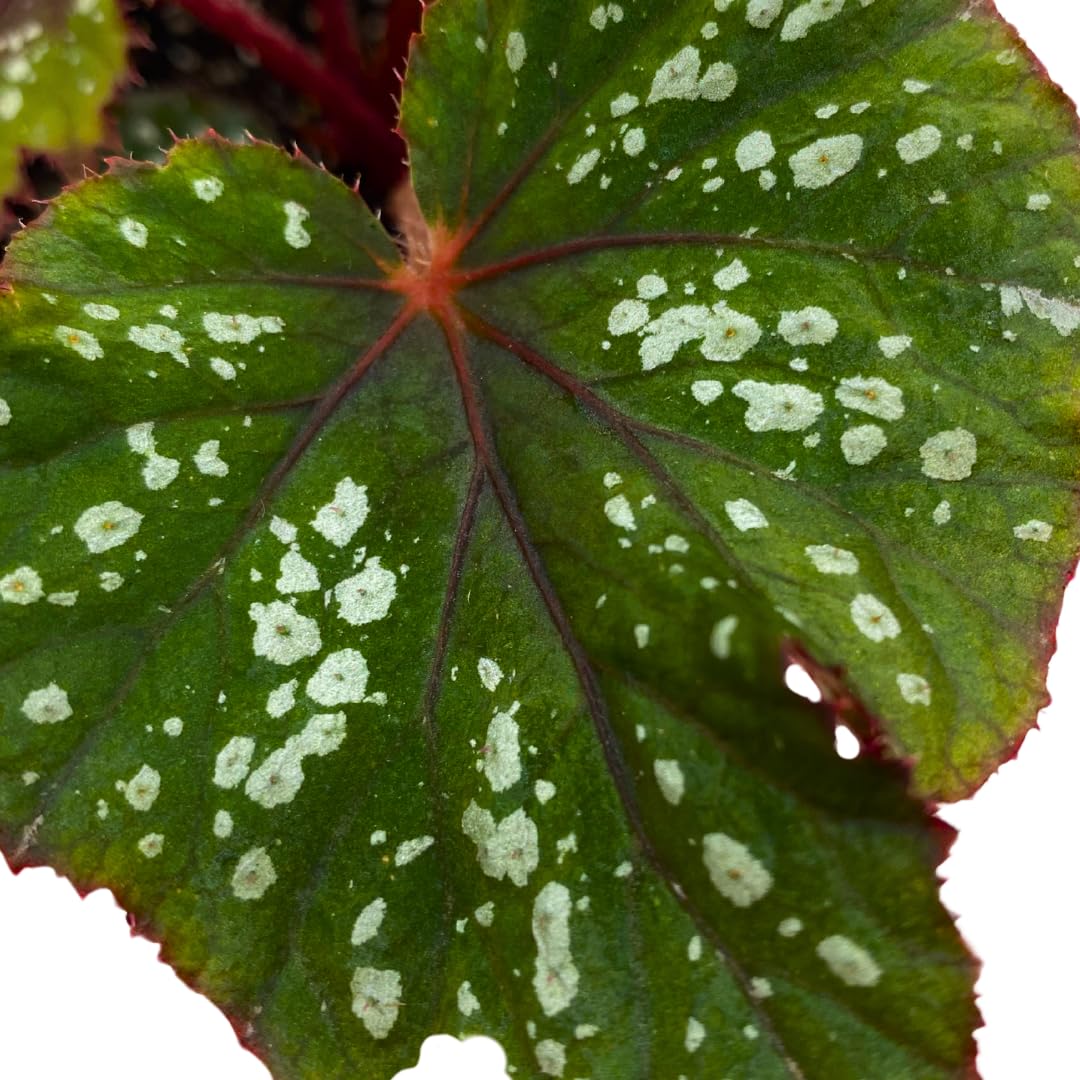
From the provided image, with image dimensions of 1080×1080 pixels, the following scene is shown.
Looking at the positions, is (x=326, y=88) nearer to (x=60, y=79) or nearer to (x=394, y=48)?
(x=394, y=48)

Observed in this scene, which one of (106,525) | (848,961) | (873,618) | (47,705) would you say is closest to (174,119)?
(106,525)

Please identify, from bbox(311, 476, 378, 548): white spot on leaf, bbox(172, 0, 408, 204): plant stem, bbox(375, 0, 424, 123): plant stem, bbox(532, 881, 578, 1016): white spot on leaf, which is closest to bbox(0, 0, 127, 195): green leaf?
bbox(172, 0, 408, 204): plant stem

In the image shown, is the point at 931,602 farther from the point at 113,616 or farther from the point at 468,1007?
the point at 113,616

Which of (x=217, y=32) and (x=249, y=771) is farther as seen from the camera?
(x=217, y=32)

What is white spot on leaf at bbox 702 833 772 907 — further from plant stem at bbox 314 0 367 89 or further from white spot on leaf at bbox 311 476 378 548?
plant stem at bbox 314 0 367 89

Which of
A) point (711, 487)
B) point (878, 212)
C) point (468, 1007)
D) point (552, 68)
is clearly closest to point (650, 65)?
point (552, 68)

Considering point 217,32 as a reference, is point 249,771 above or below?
below
